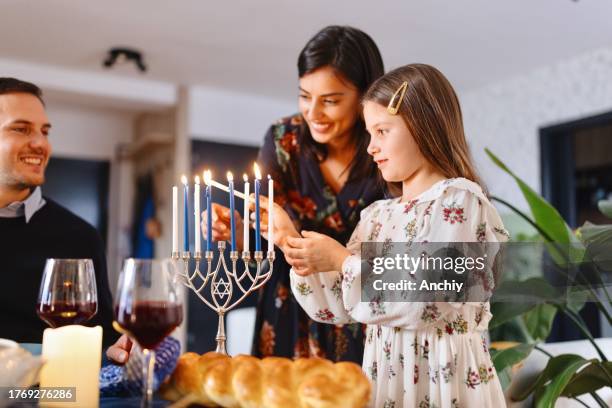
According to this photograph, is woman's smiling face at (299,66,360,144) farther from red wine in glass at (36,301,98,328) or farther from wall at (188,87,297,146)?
wall at (188,87,297,146)

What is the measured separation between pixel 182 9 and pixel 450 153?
2.83 metres

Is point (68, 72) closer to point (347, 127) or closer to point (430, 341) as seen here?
point (347, 127)

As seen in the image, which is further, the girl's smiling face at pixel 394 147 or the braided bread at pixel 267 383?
the girl's smiling face at pixel 394 147

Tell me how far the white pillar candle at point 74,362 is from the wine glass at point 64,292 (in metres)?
0.05

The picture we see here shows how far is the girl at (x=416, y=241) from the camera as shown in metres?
1.09

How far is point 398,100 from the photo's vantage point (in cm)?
121

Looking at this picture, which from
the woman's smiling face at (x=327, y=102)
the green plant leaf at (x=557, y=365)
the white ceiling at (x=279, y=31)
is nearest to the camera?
the woman's smiling face at (x=327, y=102)

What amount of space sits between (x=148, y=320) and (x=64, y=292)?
0.71ft

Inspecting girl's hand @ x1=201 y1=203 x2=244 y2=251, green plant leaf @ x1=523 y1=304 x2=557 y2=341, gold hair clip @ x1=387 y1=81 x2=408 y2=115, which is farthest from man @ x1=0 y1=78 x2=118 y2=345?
green plant leaf @ x1=523 y1=304 x2=557 y2=341

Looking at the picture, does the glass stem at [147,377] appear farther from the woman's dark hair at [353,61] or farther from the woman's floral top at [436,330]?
the woman's dark hair at [353,61]

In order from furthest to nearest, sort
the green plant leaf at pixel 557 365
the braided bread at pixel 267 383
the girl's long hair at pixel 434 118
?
1. the green plant leaf at pixel 557 365
2. the girl's long hair at pixel 434 118
3. the braided bread at pixel 267 383

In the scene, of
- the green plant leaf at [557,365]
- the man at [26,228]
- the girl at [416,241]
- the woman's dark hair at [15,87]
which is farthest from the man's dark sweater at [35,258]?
the green plant leaf at [557,365]

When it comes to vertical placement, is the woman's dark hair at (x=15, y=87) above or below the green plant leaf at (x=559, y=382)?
above

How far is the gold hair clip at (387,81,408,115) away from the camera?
1210 mm
